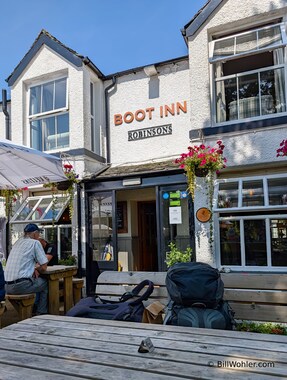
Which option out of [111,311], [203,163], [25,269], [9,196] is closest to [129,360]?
[111,311]

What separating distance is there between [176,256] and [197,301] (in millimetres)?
3172

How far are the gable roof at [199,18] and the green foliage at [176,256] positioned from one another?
416 centimetres

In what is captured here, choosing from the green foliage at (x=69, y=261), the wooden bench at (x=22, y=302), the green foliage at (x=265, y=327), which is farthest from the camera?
the green foliage at (x=69, y=261)

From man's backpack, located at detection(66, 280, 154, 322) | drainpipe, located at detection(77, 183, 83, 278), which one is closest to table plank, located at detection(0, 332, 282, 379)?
man's backpack, located at detection(66, 280, 154, 322)

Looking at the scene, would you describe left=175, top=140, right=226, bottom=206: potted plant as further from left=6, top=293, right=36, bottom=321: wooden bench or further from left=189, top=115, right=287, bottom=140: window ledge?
left=6, top=293, right=36, bottom=321: wooden bench

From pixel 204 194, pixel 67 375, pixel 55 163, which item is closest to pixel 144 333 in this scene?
pixel 67 375

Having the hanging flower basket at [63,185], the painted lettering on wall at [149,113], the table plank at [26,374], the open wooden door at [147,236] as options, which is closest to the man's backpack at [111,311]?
the table plank at [26,374]

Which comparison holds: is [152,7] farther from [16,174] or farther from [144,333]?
[144,333]

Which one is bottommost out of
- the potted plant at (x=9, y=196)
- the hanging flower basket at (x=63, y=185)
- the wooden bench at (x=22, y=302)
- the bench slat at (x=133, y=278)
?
the wooden bench at (x=22, y=302)

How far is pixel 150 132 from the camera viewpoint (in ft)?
23.8

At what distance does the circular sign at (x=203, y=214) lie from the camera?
5695 mm

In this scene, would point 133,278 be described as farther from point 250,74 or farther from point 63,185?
point 250,74

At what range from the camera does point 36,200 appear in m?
7.68

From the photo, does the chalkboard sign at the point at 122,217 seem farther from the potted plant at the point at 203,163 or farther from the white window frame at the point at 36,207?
the potted plant at the point at 203,163
